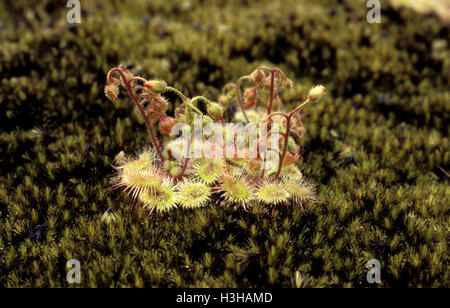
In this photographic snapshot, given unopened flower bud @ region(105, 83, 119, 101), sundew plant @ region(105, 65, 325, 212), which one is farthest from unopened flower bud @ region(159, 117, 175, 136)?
unopened flower bud @ region(105, 83, 119, 101)

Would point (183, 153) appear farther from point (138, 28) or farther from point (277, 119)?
point (138, 28)

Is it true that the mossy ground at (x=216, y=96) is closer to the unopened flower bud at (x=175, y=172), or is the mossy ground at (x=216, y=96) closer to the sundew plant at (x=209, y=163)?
the sundew plant at (x=209, y=163)

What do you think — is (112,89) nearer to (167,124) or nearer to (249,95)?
(167,124)

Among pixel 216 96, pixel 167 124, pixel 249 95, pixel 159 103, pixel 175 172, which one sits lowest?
pixel 175 172

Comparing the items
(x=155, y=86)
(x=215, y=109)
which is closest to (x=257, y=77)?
(x=215, y=109)

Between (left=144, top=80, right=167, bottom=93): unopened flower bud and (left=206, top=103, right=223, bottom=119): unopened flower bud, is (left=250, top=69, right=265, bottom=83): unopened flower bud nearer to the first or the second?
(left=206, top=103, right=223, bottom=119): unopened flower bud

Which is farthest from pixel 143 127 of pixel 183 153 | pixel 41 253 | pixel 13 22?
pixel 13 22
